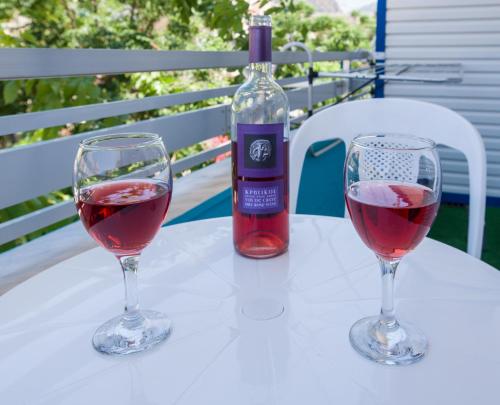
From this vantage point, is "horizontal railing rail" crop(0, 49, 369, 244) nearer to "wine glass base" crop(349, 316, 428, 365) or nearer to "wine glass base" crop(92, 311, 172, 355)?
"wine glass base" crop(92, 311, 172, 355)

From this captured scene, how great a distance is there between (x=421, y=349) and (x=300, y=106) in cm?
274

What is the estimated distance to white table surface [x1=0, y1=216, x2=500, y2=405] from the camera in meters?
0.48

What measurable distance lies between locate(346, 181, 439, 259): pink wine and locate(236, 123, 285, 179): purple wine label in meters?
0.20

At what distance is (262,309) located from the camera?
63cm

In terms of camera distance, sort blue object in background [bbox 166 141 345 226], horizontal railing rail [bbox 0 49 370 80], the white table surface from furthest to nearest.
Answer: blue object in background [bbox 166 141 345 226], horizontal railing rail [bbox 0 49 370 80], the white table surface

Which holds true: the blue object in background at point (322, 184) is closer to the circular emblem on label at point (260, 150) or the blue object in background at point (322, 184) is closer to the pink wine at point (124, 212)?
the circular emblem on label at point (260, 150)

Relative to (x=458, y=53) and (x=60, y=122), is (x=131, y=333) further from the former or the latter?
(x=458, y=53)

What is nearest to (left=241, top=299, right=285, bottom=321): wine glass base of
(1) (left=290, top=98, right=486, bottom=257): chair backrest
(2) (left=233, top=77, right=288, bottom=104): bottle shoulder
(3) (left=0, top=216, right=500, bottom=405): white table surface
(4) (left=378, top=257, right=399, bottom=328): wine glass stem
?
(3) (left=0, top=216, right=500, bottom=405): white table surface

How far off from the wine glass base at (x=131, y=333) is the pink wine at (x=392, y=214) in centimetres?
27

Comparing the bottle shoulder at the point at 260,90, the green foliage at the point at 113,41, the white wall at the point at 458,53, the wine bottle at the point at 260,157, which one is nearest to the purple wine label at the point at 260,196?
the wine bottle at the point at 260,157

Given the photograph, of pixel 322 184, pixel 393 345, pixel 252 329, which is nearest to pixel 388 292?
pixel 393 345

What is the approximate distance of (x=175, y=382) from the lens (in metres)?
0.49

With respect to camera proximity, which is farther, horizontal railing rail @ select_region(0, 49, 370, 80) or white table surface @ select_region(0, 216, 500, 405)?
horizontal railing rail @ select_region(0, 49, 370, 80)

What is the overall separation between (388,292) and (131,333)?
301 millimetres
